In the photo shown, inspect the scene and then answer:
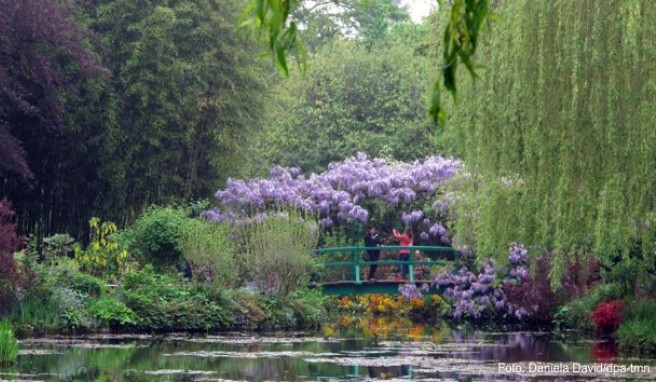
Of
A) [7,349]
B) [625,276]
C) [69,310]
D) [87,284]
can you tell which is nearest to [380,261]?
[625,276]

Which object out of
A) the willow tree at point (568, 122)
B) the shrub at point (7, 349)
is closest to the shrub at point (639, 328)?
the willow tree at point (568, 122)

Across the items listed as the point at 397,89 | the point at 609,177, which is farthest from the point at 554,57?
the point at 397,89

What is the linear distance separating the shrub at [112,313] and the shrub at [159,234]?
2.67 meters

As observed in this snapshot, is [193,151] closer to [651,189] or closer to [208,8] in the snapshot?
[208,8]

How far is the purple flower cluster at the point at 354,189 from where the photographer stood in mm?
30000

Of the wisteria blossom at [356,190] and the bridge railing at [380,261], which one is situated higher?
the wisteria blossom at [356,190]

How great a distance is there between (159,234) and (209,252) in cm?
142

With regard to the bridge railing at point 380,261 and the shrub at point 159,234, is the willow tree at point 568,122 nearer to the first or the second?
the shrub at point 159,234

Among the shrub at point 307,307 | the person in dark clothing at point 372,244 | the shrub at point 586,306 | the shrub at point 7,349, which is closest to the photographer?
the shrub at point 7,349

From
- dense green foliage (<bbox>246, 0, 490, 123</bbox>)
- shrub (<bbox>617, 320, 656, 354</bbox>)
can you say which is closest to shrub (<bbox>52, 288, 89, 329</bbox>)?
shrub (<bbox>617, 320, 656, 354</bbox>)

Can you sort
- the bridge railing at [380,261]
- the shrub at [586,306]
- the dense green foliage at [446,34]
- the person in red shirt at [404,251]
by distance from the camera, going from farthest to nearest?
the person in red shirt at [404,251] → the bridge railing at [380,261] → the shrub at [586,306] → the dense green foliage at [446,34]

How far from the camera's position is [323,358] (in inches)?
652

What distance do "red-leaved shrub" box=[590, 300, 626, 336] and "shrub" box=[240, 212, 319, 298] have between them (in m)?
5.84

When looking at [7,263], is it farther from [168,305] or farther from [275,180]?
[275,180]
